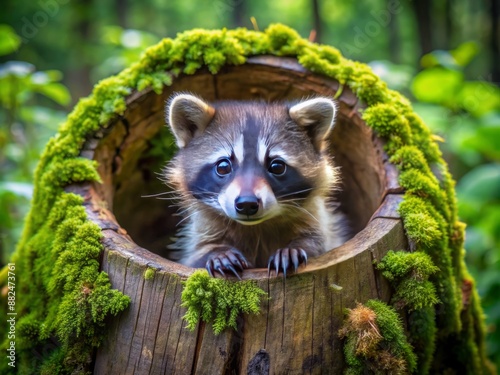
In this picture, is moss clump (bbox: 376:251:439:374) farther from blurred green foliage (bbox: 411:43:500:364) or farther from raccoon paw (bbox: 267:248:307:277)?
blurred green foliage (bbox: 411:43:500:364)

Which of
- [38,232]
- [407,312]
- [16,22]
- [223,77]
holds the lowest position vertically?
[407,312]

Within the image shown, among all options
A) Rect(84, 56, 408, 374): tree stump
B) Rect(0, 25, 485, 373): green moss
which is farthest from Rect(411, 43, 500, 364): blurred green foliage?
Rect(84, 56, 408, 374): tree stump

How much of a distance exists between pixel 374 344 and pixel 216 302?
111 cm

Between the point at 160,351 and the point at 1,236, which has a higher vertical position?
the point at 1,236

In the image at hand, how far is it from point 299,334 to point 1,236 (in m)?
4.13

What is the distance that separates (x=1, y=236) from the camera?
623 centimetres

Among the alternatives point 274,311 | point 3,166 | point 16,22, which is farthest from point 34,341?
point 16,22

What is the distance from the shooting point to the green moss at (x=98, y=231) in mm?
3963

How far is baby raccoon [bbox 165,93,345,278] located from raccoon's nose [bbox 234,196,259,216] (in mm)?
87

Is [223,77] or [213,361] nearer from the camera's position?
[213,361]

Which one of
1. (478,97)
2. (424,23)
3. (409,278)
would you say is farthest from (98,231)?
(424,23)

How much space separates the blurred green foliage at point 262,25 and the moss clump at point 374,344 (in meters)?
3.16

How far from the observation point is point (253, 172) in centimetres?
419

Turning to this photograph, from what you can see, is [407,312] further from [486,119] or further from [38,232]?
[486,119]
